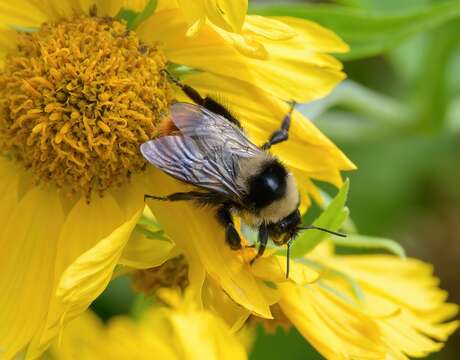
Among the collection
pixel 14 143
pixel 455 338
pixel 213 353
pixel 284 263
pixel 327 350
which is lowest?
pixel 455 338

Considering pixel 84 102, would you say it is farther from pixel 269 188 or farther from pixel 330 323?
pixel 330 323

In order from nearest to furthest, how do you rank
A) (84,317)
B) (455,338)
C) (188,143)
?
(188,143)
(84,317)
(455,338)

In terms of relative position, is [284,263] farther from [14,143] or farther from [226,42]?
[14,143]

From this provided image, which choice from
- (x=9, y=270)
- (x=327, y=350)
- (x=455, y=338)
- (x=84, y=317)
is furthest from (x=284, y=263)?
(x=455, y=338)

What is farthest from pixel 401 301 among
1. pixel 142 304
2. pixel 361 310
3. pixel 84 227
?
pixel 84 227

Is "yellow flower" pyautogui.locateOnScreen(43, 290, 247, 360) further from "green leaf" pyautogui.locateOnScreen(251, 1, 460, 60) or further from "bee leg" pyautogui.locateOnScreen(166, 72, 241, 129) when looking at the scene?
"green leaf" pyautogui.locateOnScreen(251, 1, 460, 60)
